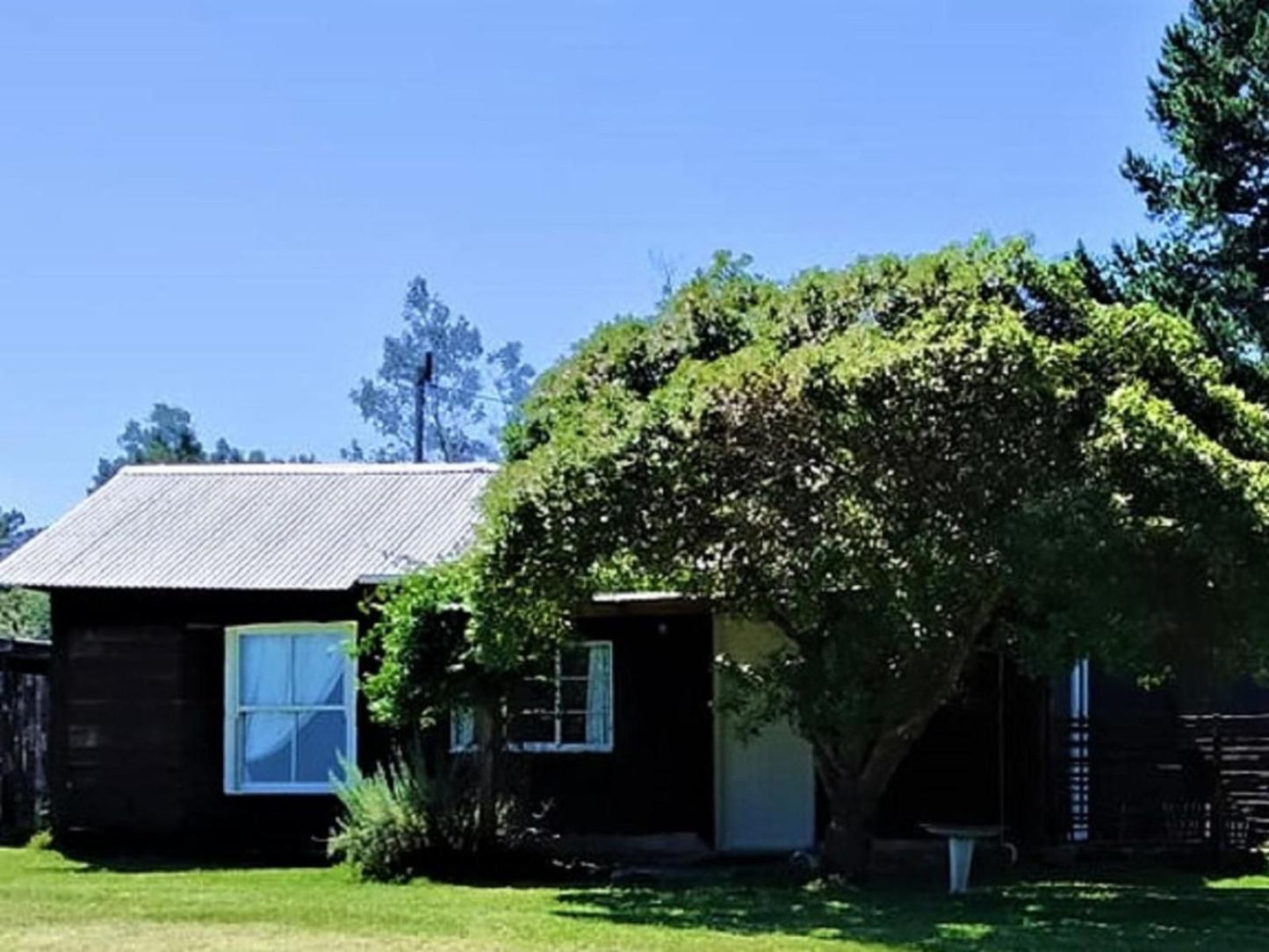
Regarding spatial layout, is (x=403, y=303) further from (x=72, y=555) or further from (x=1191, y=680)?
(x=1191, y=680)

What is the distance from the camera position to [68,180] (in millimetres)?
23828

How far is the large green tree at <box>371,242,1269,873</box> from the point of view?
13.2m

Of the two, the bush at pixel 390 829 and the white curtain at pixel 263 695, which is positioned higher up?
the white curtain at pixel 263 695

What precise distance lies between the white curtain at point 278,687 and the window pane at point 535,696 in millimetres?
1870

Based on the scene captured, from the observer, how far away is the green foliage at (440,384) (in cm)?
6184

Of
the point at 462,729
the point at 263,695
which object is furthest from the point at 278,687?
the point at 462,729

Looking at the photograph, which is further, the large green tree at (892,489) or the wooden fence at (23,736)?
the wooden fence at (23,736)

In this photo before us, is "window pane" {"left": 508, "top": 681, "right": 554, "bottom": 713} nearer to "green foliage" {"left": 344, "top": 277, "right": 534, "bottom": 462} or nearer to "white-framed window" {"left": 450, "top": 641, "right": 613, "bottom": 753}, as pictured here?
"white-framed window" {"left": 450, "top": 641, "right": 613, "bottom": 753}

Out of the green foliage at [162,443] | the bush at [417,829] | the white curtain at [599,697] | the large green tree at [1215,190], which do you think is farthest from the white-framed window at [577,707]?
the green foliage at [162,443]

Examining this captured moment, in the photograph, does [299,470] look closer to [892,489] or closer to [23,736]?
[23,736]

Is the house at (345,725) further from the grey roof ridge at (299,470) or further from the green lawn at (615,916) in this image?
the green lawn at (615,916)

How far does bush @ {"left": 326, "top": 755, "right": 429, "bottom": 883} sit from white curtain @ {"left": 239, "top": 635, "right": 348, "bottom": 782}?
A: 9.37 ft

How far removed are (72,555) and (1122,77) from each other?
501 inches

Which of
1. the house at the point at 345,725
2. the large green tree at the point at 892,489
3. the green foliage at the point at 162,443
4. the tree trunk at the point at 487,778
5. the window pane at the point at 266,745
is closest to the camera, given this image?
the large green tree at the point at 892,489
